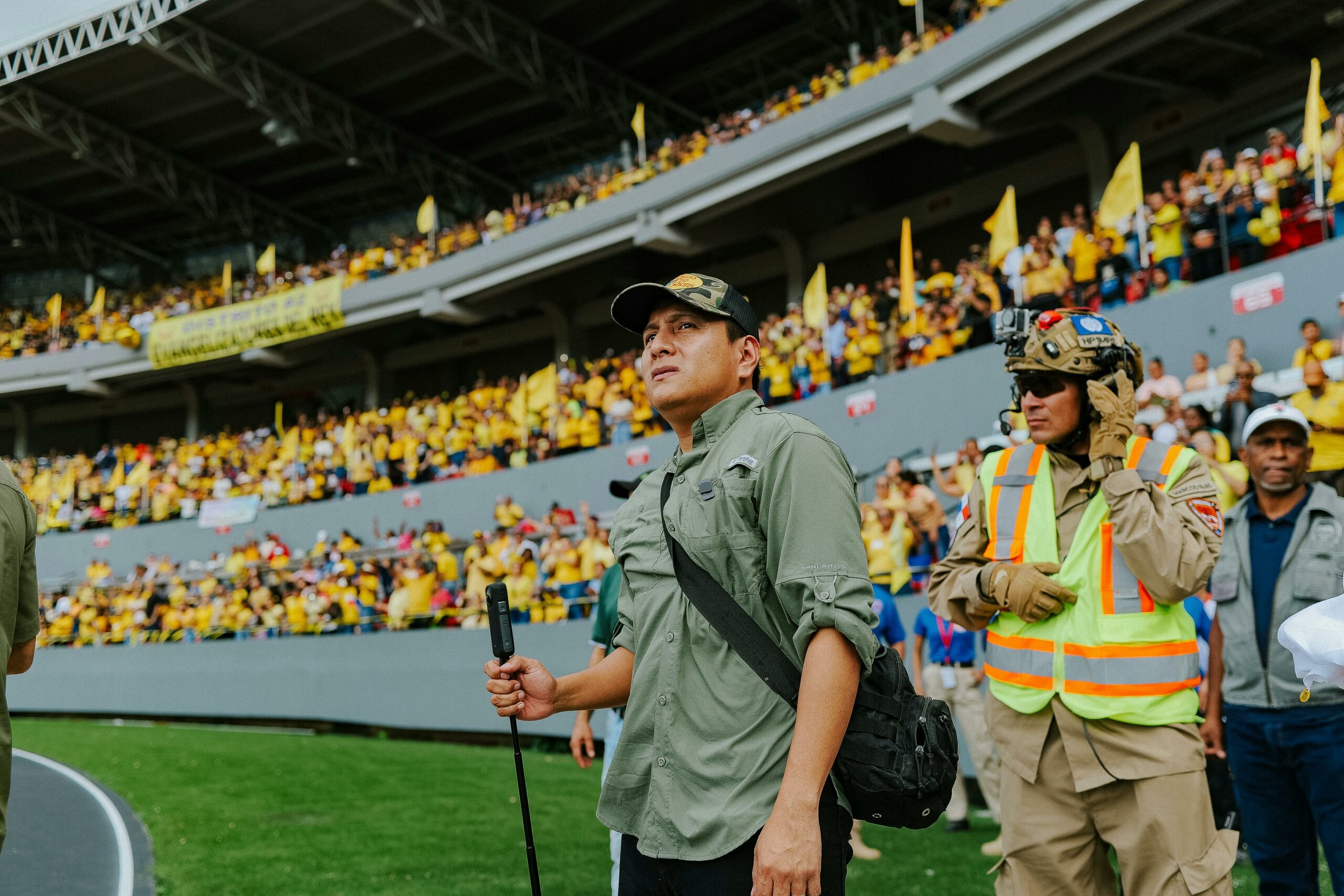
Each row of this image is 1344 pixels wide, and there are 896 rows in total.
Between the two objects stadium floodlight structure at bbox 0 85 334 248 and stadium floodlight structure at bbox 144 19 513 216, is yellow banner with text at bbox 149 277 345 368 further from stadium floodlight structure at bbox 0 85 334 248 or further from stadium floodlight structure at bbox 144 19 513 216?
stadium floodlight structure at bbox 0 85 334 248

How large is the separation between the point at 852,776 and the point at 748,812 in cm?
21

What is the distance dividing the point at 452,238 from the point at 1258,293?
17.6 m

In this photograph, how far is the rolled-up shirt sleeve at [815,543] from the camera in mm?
2102

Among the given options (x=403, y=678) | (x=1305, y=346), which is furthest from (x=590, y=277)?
(x=1305, y=346)

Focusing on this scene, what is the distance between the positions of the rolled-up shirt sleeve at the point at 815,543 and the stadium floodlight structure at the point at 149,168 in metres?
28.5

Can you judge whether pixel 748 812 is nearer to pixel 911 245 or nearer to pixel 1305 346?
pixel 1305 346

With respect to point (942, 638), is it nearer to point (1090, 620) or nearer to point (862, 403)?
point (1090, 620)

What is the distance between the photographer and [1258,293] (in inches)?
413

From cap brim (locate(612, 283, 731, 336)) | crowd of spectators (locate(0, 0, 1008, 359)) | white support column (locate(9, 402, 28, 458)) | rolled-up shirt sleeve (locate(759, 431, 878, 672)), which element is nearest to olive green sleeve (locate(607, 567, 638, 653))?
rolled-up shirt sleeve (locate(759, 431, 878, 672))

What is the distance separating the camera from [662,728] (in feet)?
7.50

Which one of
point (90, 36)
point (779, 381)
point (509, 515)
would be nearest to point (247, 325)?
point (90, 36)

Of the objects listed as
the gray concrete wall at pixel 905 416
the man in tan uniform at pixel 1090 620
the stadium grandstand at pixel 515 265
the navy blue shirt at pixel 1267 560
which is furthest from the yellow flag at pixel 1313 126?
the man in tan uniform at pixel 1090 620

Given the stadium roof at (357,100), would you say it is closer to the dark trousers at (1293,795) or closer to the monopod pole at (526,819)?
the dark trousers at (1293,795)

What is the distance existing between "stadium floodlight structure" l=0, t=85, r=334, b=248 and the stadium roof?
0.05 meters
